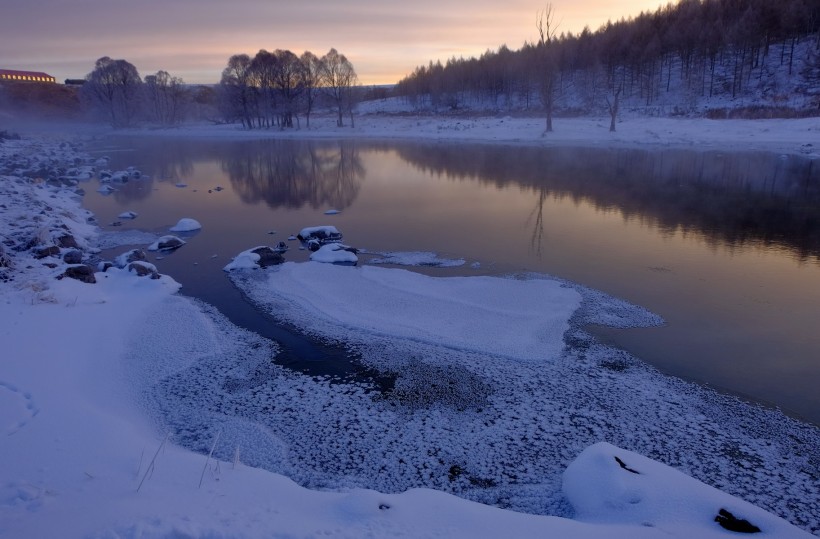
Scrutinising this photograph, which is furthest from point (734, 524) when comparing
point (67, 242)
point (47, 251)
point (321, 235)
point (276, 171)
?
point (276, 171)

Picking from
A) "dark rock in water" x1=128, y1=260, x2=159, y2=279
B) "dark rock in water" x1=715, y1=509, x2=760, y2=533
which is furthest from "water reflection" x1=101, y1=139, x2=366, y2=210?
"dark rock in water" x1=715, y1=509, x2=760, y2=533

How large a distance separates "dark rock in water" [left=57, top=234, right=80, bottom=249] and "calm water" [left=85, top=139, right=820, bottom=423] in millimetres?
2686

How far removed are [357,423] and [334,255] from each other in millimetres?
7335

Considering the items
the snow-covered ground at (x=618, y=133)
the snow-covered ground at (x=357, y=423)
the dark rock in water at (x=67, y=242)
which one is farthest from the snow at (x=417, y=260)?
the snow-covered ground at (x=618, y=133)

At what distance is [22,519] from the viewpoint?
378cm

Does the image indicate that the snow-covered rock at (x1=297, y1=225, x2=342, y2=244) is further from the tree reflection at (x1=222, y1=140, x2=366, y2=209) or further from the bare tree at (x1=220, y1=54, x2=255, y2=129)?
the bare tree at (x1=220, y1=54, x2=255, y2=129)

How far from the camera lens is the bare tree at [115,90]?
83188 millimetres

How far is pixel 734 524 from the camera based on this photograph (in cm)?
418

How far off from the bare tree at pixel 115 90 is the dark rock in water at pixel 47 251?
82.8 metres

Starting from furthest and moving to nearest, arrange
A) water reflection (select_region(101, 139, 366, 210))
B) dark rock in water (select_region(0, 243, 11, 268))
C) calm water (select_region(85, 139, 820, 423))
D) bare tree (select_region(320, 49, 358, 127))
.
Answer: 1. bare tree (select_region(320, 49, 358, 127))
2. water reflection (select_region(101, 139, 366, 210))
3. dark rock in water (select_region(0, 243, 11, 268))
4. calm water (select_region(85, 139, 820, 423))

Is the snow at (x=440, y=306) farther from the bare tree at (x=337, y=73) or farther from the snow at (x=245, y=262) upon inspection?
the bare tree at (x=337, y=73)

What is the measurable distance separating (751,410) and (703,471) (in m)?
1.62

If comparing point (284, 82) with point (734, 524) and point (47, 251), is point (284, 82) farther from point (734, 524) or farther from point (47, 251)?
point (734, 524)

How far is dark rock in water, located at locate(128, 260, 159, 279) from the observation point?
1141 cm
